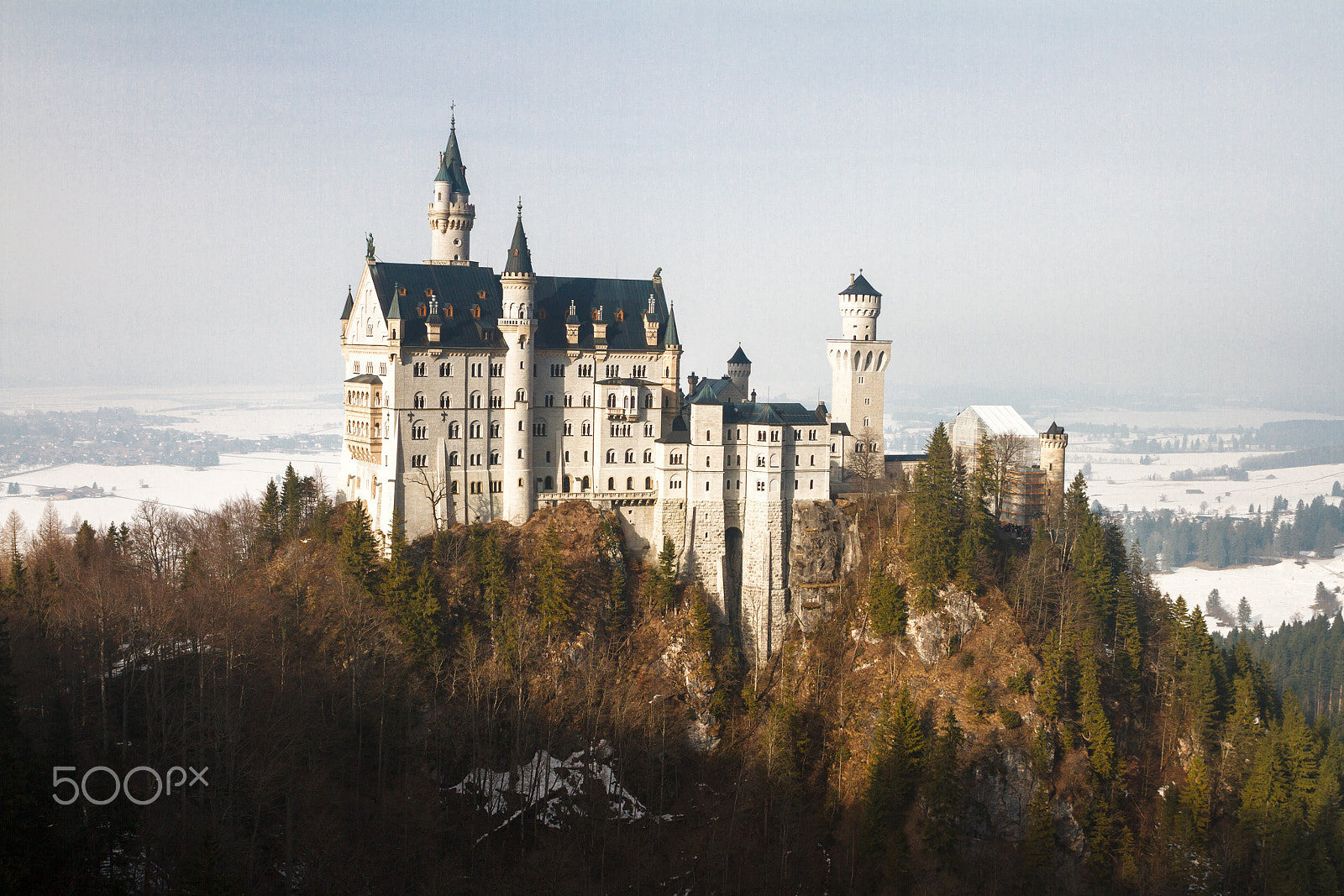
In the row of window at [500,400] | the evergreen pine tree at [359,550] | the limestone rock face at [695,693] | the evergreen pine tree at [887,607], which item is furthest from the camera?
the row of window at [500,400]

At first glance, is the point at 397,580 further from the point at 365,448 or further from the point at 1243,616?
the point at 1243,616

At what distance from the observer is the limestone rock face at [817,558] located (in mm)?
89062

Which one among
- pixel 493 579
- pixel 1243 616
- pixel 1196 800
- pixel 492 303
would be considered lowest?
pixel 1243 616

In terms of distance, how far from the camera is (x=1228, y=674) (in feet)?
289

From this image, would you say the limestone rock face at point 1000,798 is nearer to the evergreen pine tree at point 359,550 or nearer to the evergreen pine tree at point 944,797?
the evergreen pine tree at point 944,797

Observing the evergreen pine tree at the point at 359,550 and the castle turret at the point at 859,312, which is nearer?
the evergreen pine tree at the point at 359,550

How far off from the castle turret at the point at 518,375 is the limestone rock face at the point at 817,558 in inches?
805

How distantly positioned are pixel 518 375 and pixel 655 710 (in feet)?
86.3

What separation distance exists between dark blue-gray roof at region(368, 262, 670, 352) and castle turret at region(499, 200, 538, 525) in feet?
5.43

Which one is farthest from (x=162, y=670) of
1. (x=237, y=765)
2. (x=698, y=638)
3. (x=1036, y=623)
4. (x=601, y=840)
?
(x=1036, y=623)

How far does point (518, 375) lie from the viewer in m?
87.2

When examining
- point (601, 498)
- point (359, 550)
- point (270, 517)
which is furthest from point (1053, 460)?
point (270, 517)

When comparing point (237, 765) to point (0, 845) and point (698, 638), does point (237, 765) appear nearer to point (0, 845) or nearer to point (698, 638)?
point (0, 845)

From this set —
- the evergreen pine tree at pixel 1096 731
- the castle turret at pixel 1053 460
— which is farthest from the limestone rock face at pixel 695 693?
the castle turret at pixel 1053 460
